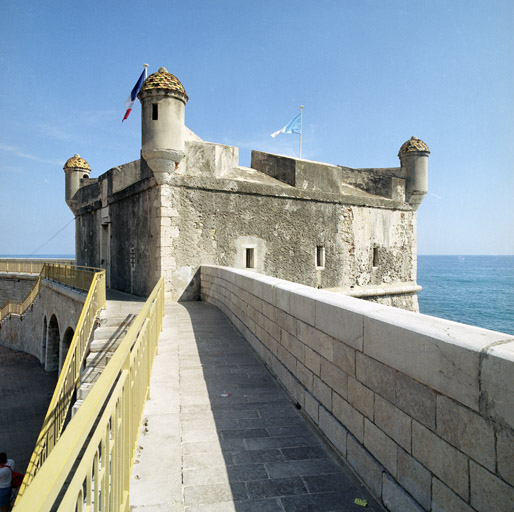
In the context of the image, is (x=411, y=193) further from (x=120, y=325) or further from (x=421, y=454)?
(x=421, y=454)

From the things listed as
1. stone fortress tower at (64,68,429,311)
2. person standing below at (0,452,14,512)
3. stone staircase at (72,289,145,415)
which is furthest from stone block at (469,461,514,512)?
stone fortress tower at (64,68,429,311)

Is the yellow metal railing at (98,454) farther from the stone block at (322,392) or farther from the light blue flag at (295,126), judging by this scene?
the light blue flag at (295,126)

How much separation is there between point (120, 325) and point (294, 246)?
7.53 meters

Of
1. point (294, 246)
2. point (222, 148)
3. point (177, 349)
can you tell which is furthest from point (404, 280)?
point (177, 349)

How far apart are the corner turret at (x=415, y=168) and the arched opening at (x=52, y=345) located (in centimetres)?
1690

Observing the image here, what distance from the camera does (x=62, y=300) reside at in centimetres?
1506

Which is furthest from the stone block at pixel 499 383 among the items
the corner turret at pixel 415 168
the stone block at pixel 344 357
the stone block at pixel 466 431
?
the corner turret at pixel 415 168

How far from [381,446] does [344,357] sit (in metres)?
0.75

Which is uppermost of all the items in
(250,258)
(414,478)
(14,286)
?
(250,258)

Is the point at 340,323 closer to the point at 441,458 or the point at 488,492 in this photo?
the point at 441,458

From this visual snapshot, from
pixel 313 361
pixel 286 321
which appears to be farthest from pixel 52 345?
pixel 313 361

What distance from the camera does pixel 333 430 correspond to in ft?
11.6

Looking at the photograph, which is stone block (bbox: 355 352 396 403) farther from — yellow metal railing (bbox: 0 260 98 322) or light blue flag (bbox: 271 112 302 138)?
light blue flag (bbox: 271 112 302 138)

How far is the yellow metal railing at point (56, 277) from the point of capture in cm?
1257
